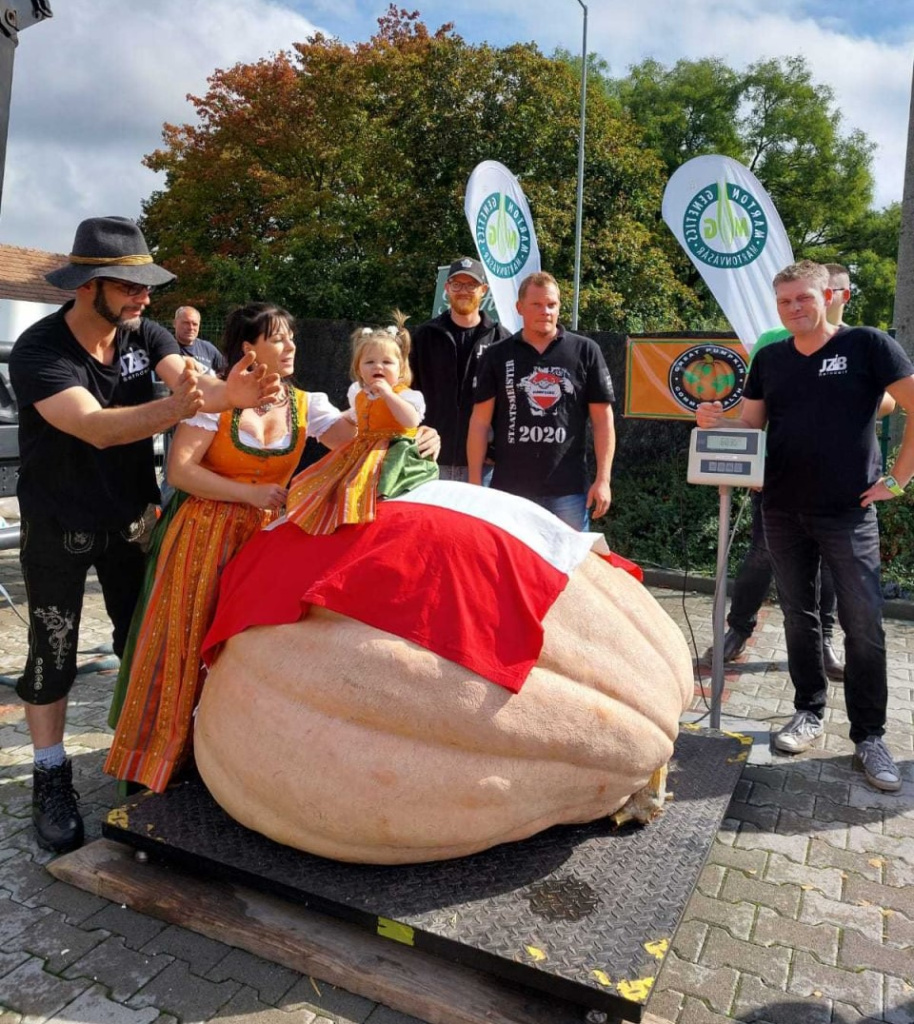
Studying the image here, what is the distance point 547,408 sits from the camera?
433 cm

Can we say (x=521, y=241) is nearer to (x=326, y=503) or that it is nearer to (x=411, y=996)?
(x=326, y=503)

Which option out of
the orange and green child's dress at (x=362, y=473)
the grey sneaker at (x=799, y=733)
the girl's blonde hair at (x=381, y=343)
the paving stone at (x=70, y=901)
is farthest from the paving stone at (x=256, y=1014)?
the grey sneaker at (x=799, y=733)

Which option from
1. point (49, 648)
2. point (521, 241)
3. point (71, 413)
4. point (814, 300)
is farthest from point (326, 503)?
point (521, 241)

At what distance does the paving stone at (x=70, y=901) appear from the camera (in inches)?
104

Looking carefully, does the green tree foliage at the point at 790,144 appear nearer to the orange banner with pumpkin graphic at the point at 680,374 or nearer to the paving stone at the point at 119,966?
the orange banner with pumpkin graphic at the point at 680,374

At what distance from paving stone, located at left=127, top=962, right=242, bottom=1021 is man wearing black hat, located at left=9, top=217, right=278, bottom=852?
83 cm

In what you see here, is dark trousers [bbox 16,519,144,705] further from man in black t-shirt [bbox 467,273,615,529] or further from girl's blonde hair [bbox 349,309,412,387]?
man in black t-shirt [bbox 467,273,615,529]

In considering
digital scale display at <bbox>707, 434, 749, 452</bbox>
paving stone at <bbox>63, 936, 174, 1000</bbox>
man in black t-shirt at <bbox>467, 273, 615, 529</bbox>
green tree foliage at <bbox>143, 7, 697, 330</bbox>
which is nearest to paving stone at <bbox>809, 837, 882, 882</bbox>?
digital scale display at <bbox>707, 434, 749, 452</bbox>

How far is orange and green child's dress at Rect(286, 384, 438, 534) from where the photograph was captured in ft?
8.84

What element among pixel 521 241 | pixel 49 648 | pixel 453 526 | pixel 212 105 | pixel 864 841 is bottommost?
pixel 864 841

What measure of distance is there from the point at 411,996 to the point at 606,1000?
52 cm

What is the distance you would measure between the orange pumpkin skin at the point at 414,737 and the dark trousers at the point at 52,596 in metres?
0.75

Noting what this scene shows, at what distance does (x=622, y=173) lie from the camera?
17938 millimetres

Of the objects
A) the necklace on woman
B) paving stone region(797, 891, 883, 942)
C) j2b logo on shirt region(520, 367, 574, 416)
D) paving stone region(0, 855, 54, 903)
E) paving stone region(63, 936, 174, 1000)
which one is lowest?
paving stone region(797, 891, 883, 942)
